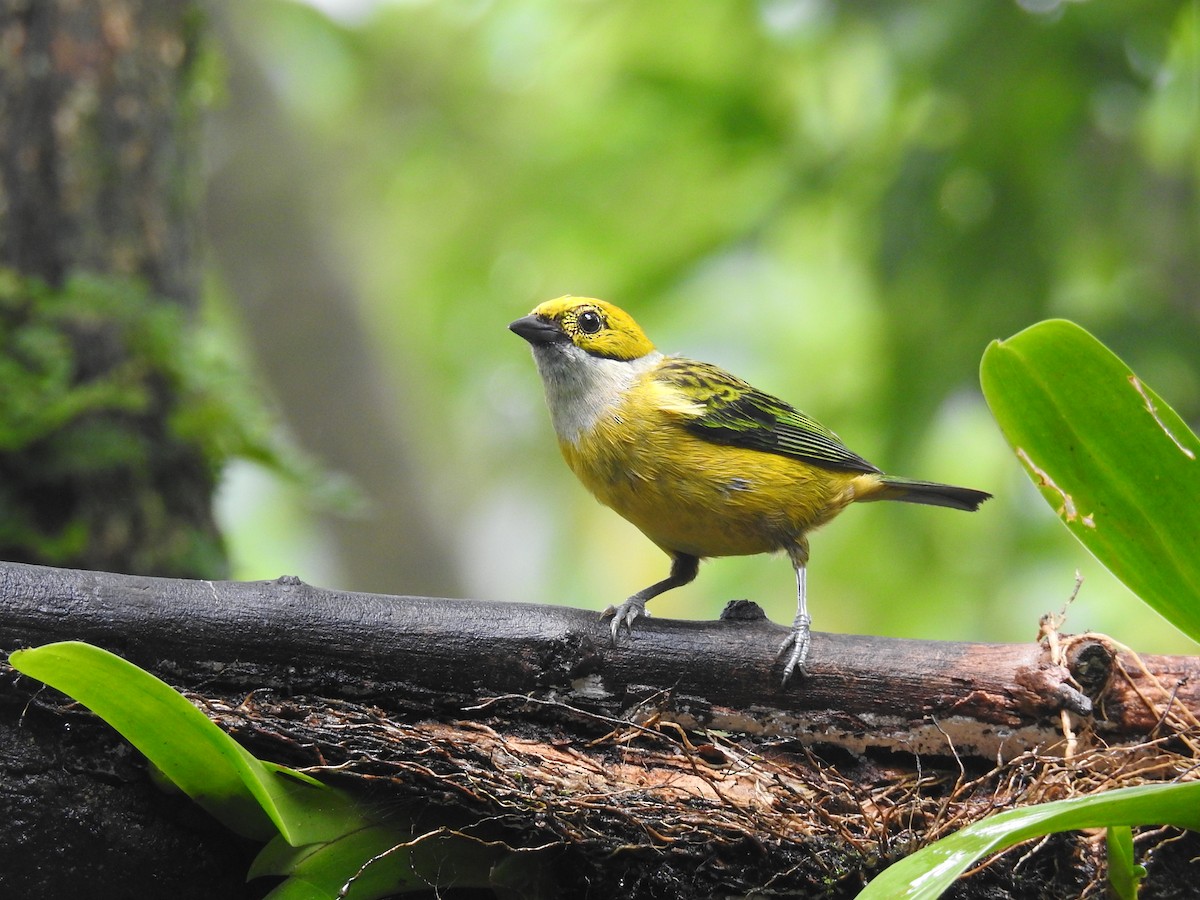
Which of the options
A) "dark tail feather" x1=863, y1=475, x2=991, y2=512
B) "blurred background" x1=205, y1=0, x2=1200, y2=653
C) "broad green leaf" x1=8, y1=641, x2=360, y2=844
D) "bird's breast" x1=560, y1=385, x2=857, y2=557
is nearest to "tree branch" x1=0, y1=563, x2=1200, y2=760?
"broad green leaf" x1=8, y1=641, x2=360, y2=844

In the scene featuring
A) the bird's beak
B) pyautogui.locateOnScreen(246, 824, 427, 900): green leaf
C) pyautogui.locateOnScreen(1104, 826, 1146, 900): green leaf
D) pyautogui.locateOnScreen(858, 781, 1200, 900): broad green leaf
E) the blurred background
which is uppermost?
the blurred background

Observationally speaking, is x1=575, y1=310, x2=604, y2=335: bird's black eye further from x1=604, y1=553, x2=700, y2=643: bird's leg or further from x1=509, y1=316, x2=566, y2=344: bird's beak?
x1=604, y1=553, x2=700, y2=643: bird's leg

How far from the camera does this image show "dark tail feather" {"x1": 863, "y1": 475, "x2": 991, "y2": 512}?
3434mm

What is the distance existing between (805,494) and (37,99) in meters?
2.68

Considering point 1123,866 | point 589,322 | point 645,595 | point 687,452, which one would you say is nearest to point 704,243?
point 589,322

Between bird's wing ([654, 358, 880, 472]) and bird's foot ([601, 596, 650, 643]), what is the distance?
0.76 m

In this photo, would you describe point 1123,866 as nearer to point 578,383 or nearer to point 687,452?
point 687,452

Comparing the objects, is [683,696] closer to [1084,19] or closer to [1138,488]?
[1138,488]

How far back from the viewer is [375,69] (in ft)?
27.4

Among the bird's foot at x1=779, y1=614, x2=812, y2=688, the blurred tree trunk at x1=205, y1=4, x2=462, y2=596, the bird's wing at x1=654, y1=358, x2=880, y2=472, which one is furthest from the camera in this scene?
the blurred tree trunk at x1=205, y1=4, x2=462, y2=596

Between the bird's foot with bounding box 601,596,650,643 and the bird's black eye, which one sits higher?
the bird's black eye

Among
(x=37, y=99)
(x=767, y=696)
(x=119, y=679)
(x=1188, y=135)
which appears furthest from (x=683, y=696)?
(x=1188, y=135)

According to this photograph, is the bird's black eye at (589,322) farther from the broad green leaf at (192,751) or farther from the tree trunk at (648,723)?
the broad green leaf at (192,751)

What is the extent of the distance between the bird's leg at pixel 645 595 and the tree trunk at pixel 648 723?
47 mm
